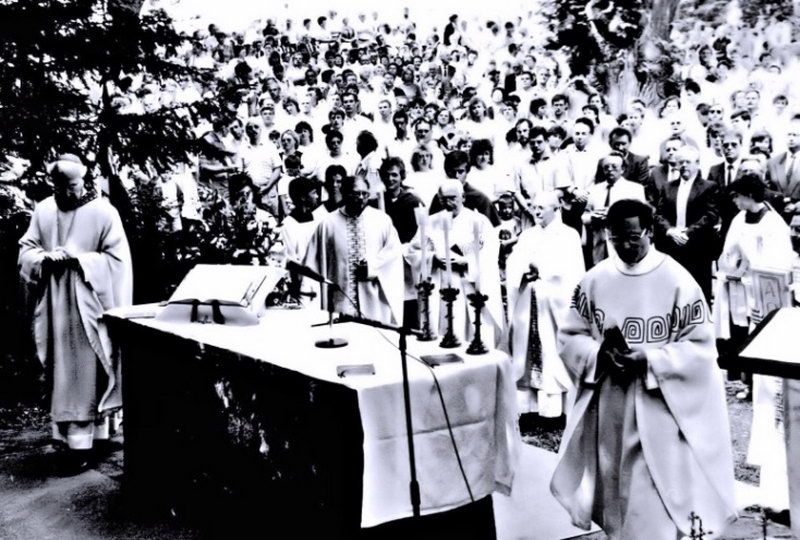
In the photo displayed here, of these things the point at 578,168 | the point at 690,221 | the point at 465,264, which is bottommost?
the point at 465,264

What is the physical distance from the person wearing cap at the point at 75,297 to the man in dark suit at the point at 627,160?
210 inches

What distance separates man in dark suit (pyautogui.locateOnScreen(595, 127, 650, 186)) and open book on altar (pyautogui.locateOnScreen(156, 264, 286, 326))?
5144 millimetres

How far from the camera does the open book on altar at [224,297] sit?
17.3 ft

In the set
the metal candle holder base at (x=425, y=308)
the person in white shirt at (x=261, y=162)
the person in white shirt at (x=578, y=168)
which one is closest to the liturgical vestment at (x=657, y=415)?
the metal candle holder base at (x=425, y=308)

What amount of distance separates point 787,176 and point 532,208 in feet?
8.25

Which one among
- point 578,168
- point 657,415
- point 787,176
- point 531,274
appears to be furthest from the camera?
point 578,168

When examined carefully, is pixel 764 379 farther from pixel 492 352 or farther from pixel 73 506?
pixel 73 506

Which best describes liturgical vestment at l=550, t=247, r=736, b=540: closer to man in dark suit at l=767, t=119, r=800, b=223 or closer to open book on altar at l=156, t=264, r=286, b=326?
open book on altar at l=156, t=264, r=286, b=326

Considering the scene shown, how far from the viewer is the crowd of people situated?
4254mm

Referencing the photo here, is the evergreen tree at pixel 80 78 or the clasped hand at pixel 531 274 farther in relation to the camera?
the evergreen tree at pixel 80 78

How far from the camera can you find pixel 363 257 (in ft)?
24.5

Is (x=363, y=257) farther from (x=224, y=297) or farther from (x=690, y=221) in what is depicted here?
(x=690, y=221)

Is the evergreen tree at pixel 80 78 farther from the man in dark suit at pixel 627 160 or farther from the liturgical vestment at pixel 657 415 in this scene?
the liturgical vestment at pixel 657 415

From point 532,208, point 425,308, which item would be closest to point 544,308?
point 532,208
